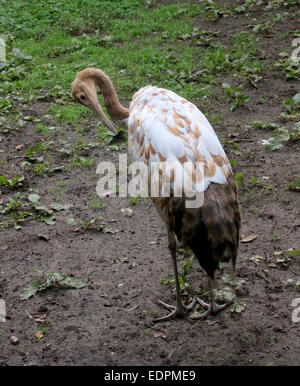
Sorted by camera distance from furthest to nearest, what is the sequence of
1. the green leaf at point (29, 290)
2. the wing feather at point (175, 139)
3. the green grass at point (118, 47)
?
1. the green grass at point (118, 47)
2. the green leaf at point (29, 290)
3. the wing feather at point (175, 139)

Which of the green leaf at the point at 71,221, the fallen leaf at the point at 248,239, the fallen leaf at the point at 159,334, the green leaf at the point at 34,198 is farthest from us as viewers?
the green leaf at the point at 34,198

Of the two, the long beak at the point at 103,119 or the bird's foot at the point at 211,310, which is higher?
the long beak at the point at 103,119

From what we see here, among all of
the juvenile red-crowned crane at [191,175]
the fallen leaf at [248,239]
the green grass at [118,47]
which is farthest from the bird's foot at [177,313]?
the green grass at [118,47]

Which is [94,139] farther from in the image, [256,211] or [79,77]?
[256,211]

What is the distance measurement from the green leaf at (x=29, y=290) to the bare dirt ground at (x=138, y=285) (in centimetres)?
6

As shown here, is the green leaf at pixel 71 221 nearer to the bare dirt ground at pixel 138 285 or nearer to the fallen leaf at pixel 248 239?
the bare dirt ground at pixel 138 285

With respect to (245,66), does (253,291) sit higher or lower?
lower

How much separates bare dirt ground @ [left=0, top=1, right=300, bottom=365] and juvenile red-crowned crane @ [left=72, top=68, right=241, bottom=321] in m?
0.31

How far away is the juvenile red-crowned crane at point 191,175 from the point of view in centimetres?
457

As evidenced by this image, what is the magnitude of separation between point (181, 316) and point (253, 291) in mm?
687

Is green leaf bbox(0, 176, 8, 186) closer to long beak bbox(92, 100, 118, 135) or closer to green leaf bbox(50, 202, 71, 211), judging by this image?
green leaf bbox(50, 202, 71, 211)
